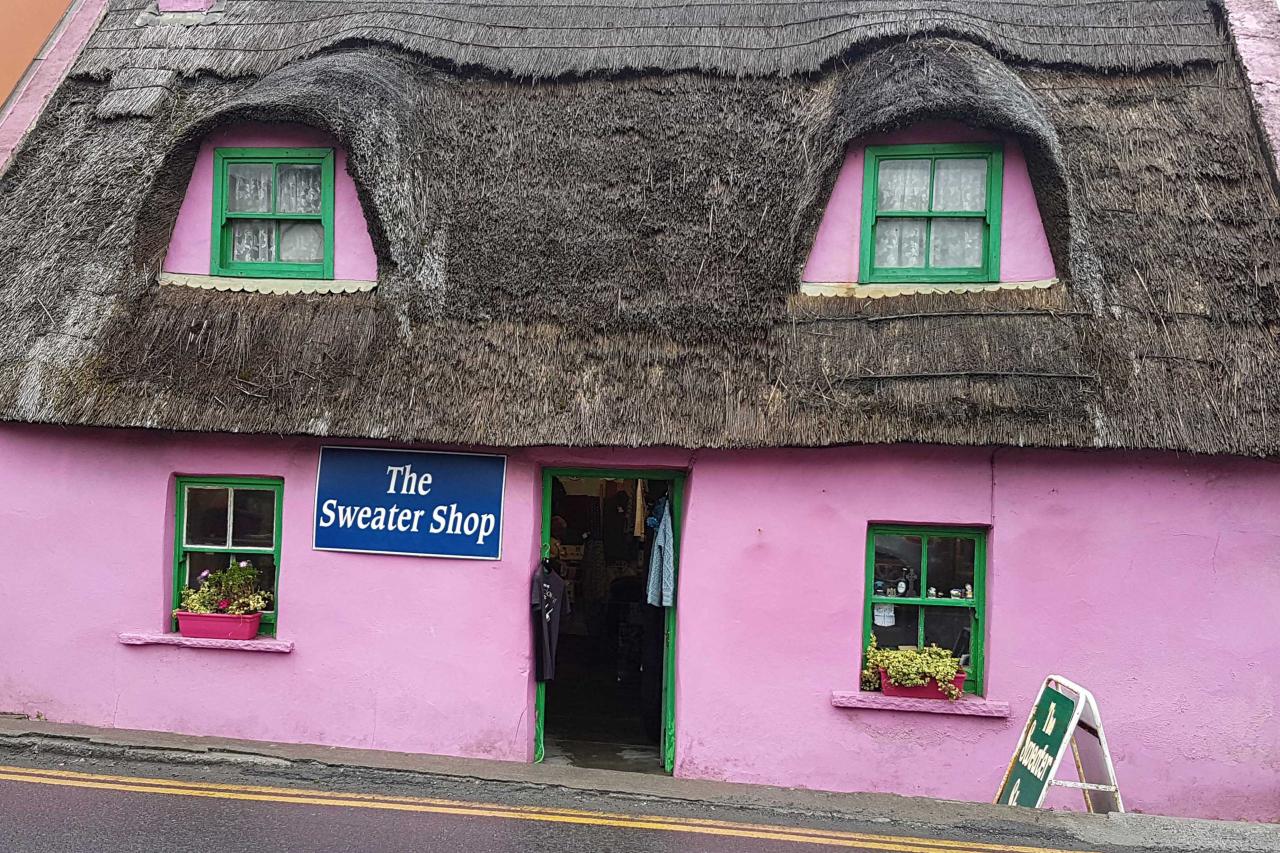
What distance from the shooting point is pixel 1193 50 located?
8922mm

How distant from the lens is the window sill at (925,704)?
761 centimetres

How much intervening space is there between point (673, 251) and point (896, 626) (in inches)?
140

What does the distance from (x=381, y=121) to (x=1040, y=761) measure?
23.3 feet

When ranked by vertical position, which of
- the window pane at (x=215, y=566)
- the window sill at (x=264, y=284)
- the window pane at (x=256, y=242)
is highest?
the window pane at (x=256, y=242)

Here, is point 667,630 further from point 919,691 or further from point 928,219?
point 928,219

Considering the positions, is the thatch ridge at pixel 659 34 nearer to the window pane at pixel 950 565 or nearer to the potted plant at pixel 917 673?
the window pane at pixel 950 565

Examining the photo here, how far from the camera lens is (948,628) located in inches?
316

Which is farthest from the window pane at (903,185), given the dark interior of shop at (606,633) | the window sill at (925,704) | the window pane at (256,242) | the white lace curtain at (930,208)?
the window pane at (256,242)

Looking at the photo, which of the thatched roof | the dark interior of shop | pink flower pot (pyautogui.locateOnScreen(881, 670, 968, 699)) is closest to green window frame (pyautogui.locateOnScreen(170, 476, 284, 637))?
the thatched roof

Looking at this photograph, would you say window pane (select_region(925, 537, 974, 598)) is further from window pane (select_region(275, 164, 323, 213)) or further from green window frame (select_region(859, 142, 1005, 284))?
window pane (select_region(275, 164, 323, 213))

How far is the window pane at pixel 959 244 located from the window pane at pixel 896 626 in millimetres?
2855

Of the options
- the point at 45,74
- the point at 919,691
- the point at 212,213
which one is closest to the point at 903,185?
the point at 919,691

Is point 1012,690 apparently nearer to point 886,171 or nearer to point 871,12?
point 886,171

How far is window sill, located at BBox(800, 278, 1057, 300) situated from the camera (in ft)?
26.6
